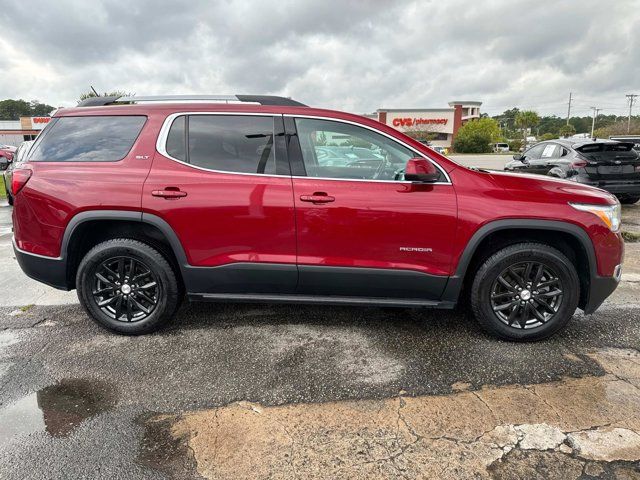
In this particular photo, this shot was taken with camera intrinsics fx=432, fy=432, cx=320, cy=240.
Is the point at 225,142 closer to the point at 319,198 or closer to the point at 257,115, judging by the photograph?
the point at 257,115

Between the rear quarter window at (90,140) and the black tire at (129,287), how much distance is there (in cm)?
71

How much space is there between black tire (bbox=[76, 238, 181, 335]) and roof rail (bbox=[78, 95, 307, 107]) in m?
1.20

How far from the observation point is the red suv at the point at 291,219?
319 centimetres

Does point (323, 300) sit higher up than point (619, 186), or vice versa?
point (619, 186)

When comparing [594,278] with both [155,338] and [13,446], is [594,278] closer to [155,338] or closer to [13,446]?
[155,338]

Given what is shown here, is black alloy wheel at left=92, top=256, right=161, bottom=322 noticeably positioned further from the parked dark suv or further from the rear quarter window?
the parked dark suv

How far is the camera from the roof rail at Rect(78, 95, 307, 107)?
11.4ft

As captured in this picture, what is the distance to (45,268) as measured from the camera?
3.50 meters

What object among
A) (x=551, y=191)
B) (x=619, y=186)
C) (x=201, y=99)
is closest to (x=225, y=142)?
(x=201, y=99)

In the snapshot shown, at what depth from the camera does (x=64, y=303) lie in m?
4.34

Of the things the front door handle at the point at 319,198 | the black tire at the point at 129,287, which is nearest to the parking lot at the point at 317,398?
the black tire at the point at 129,287

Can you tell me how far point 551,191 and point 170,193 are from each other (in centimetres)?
287

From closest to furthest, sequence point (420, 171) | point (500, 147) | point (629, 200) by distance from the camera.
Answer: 1. point (420, 171)
2. point (629, 200)
3. point (500, 147)

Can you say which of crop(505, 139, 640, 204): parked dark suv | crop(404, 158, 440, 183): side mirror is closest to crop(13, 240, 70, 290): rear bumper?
crop(404, 158, 440, 183): side mirror
